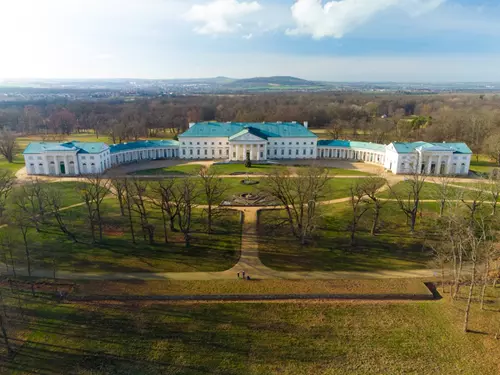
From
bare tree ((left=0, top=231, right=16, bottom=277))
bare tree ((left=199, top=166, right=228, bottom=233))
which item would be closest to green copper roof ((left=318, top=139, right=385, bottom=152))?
bare tree ((left=199, top=166, right=228, bottom=233))

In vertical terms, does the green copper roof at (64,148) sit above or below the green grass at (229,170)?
above

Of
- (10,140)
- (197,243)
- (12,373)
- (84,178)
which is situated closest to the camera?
(12,373)

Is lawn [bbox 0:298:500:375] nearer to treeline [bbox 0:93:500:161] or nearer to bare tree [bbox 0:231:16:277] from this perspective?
bare tree [bbox 0:231:16:277]

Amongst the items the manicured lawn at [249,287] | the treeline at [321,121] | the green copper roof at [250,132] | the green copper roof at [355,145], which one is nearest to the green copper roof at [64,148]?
the treeline at [321,121]

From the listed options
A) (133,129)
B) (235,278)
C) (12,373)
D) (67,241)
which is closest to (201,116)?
(133,129)

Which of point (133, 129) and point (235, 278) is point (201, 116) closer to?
point (133, 129)

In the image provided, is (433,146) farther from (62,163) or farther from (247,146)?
(62,163)

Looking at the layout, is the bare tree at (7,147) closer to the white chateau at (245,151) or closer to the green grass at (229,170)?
the white chateau at (245,151)
